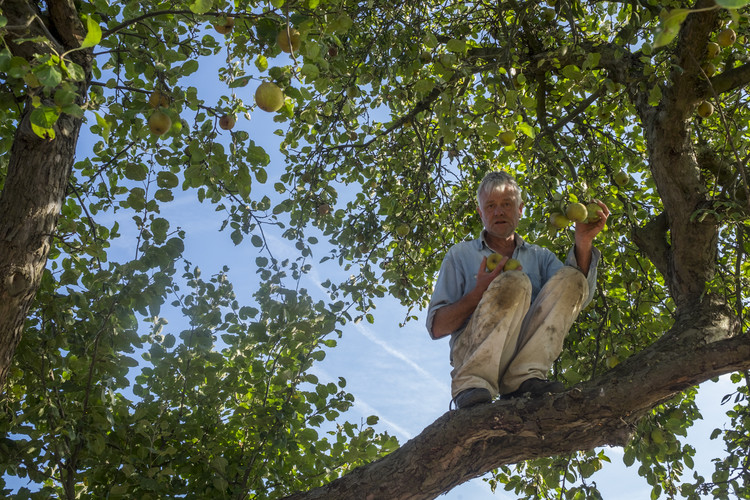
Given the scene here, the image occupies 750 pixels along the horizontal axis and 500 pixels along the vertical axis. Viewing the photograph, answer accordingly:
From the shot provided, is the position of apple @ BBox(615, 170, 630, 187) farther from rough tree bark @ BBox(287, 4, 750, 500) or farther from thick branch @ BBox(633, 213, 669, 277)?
rough tree bark @ BBox(287, 4, 750, 500)

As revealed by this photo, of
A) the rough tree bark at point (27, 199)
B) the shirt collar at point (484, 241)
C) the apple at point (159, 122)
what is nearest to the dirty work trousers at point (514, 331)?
the shirt collar at point (484, 241)

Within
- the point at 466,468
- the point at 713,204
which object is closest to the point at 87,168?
the point at 466,468

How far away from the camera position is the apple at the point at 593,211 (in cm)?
317

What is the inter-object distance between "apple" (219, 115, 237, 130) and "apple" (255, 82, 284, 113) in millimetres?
648

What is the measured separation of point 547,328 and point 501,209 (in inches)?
30.1

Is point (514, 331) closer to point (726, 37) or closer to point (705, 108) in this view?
point (705, 108)

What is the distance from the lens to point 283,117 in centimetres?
318

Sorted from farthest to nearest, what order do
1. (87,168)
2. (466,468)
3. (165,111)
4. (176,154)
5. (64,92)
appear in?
1. (87,168)
2. (176,154)
3. (466,468)
4. (165,111)
5. (64,92)

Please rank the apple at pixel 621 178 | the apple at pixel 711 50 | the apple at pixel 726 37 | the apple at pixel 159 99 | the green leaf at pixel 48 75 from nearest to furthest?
1. the green leaf at pixel 48 75
2. the apple at pixel 159 99
3. the apple at pixel 711 50
4. the apple at pixel 726 37
5. the apple at pixel 621 178

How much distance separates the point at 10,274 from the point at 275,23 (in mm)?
1525

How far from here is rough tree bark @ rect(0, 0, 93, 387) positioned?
2656 millimetres

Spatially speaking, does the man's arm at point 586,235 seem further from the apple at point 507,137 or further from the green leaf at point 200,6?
the green leaf at point 200,6

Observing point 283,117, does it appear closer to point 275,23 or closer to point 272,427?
point 275,23

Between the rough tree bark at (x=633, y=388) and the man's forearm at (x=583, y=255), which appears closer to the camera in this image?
the rough tree bark at (x=633, y=388)
